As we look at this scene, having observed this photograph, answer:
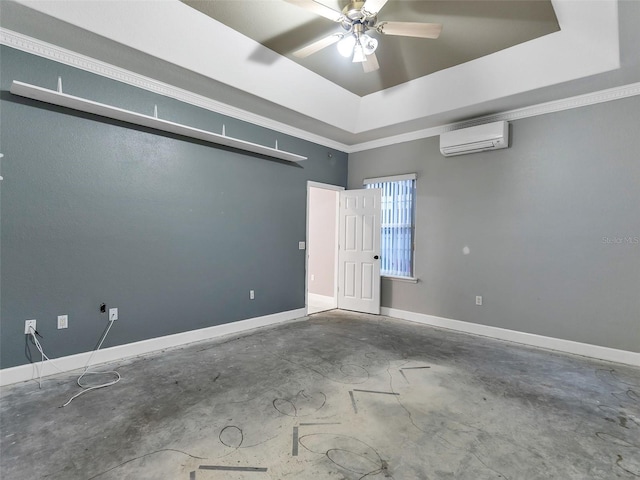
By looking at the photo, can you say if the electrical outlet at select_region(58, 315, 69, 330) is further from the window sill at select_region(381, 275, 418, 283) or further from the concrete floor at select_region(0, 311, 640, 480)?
the window sill at select_region(381, 275, 418, 283)

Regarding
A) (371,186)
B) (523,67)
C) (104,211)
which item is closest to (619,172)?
(523,67)

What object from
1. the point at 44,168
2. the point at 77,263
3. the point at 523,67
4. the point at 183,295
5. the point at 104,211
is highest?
the point at 523,67

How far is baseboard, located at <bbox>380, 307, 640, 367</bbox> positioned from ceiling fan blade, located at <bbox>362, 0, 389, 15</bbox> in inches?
152

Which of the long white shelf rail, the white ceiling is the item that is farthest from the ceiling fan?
the long white shelf rail

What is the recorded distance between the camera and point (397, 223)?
5.18 metres

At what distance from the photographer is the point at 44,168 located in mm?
2795

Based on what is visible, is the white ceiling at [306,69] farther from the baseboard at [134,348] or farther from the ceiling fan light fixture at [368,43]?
the baseboard at [134,348]

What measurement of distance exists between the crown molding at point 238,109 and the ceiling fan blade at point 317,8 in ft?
6.49

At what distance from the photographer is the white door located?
17.1ft

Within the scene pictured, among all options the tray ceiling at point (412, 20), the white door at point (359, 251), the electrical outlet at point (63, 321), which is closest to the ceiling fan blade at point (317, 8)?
the tray ceiling at point (412, 20)

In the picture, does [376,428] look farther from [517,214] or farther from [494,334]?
[517,214]

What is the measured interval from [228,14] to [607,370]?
16.3ft

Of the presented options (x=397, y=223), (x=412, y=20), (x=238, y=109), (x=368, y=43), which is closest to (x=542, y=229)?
(x=397, y=223)

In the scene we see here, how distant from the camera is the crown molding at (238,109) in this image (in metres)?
2.73
